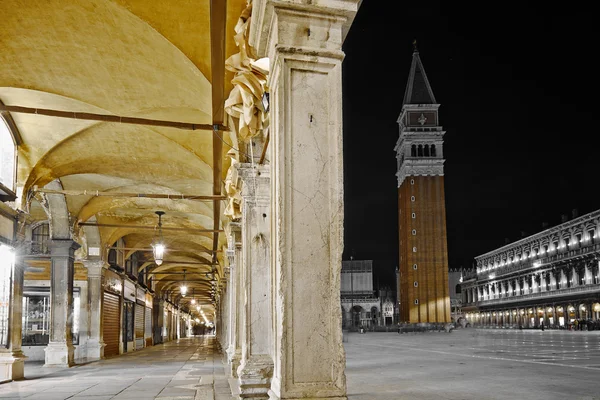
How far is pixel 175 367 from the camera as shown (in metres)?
15.1

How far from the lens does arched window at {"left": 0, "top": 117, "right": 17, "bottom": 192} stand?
37.8 feet

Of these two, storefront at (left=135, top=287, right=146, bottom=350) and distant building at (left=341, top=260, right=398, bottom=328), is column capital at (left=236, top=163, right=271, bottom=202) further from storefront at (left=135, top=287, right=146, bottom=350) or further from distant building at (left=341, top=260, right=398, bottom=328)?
distant building at (left=341, top=260, right=398, bottom=328)

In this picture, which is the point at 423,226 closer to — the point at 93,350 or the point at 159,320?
the point at 159,320

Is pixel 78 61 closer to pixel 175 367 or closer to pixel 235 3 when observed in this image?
pixel 235 3

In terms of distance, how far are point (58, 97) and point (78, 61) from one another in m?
1.53

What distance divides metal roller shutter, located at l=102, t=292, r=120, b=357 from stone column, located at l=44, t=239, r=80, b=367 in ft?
13.2

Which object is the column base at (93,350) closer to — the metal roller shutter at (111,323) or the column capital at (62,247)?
the metal roller shutter at (111,323)

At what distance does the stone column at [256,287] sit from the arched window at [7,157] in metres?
6.21

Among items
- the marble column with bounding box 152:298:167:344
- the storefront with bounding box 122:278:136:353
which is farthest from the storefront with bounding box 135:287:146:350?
the marble column with bounding box 152:298:167:344

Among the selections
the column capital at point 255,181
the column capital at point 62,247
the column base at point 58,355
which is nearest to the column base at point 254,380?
the column capital at point 255,181

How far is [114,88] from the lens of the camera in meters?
9.59

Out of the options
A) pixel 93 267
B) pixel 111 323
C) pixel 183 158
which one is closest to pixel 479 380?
pixel 183 158

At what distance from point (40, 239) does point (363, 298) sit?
84.7 metres

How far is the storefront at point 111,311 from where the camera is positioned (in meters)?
20.1
